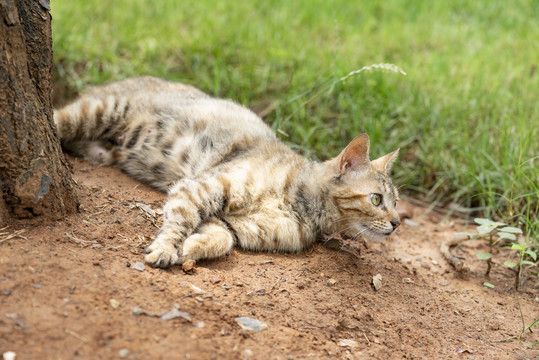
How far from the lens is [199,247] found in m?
2.79

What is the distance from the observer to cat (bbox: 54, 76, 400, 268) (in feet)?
10.1

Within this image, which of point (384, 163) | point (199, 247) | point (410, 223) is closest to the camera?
point (199, 247)

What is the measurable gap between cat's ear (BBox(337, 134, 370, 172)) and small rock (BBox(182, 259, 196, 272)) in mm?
1199

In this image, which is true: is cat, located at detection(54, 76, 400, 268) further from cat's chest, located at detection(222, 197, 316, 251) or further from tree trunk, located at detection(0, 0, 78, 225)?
tree trunk, located at detection(0, 0, 78, 225)

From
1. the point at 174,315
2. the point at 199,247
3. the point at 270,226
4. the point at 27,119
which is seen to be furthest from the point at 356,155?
the point at 27,119

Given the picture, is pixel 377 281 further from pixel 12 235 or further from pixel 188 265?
pixel 12 235

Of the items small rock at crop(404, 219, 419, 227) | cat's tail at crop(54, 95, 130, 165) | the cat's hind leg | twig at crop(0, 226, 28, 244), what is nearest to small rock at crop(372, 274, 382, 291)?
the cat's hind leg

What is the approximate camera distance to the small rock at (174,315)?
2162 mm

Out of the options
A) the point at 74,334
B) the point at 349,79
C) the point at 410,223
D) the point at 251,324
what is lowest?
the point at 410,223

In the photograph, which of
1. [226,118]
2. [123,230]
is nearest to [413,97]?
[226,118]

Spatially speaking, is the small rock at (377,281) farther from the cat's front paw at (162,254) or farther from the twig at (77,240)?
the twig at (77,240)

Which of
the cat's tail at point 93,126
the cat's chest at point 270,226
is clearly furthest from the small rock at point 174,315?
the cat's tail at point 93,126

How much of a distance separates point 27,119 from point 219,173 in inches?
49.5

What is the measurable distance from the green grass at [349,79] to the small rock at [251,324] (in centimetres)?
208
